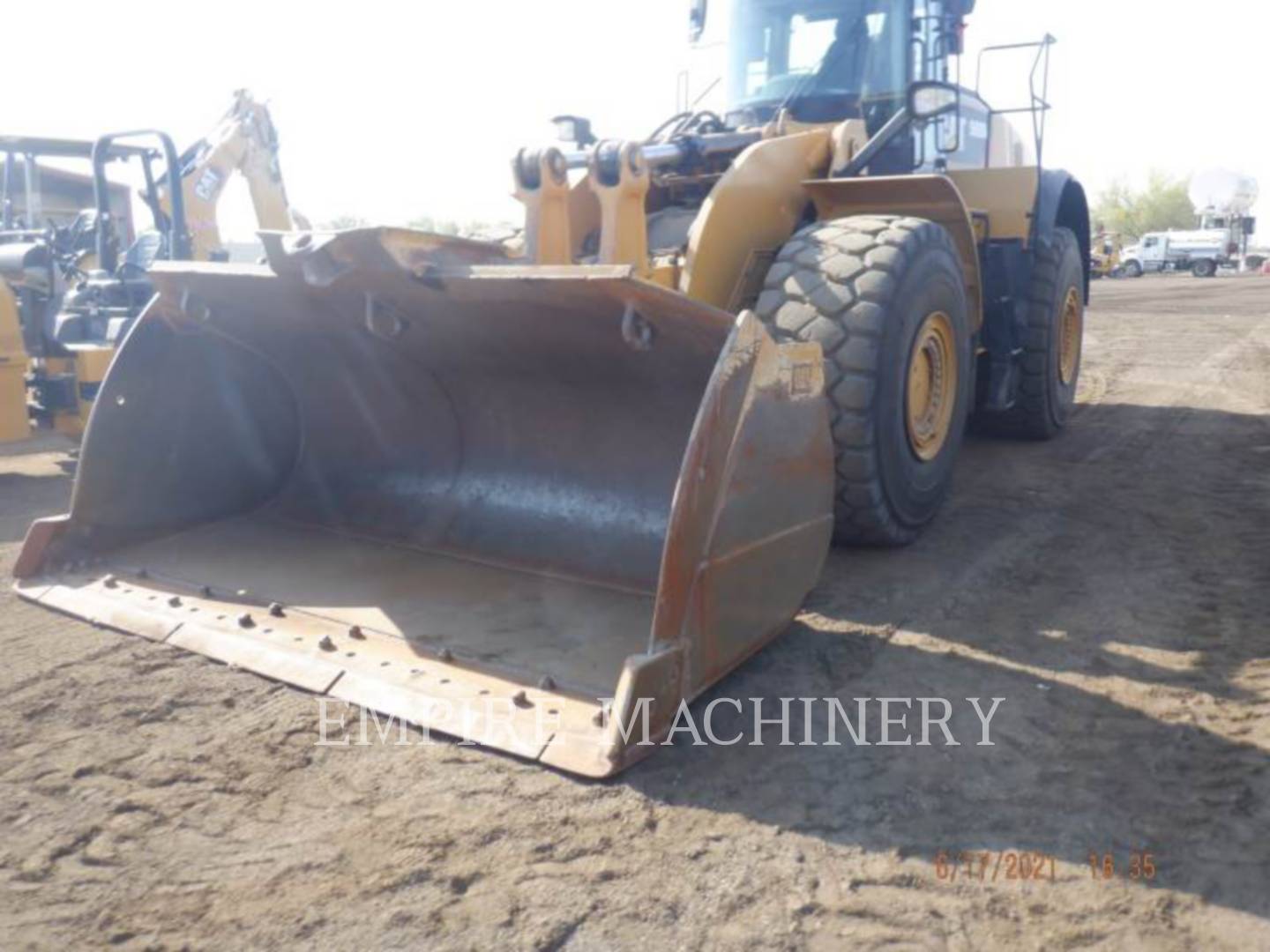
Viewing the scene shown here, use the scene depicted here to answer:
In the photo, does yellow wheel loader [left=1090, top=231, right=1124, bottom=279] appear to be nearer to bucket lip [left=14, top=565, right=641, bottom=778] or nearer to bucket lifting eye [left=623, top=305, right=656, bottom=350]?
bucket lifting eye [left=623, top=305, right=656, bottom=350]

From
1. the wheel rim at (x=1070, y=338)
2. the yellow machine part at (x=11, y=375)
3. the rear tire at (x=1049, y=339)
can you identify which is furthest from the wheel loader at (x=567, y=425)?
the yellow machine part at (x=11, y=375)

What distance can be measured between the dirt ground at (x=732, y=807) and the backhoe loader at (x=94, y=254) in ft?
14.0

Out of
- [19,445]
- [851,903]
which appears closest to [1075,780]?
[851,903]

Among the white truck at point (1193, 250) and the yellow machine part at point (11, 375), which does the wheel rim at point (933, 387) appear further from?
the white truck at point (1193, 250)

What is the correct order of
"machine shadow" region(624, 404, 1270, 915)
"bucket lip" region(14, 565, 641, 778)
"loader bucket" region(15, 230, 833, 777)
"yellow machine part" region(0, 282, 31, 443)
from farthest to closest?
"yellow machine part" region(0, 282, 31, 443), "loader bucket" region(15, 230, 833, 777), "bucket lip" region(14, 565, 641, 778), "machine shadow" region(624, 404, 1270, 915)

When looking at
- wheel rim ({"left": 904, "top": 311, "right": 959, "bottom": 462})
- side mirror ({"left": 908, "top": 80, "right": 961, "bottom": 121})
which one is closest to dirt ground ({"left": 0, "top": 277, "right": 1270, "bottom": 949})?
wheel rim ({"left": 904, "top": 311, "right": 959, "bottom": 462})

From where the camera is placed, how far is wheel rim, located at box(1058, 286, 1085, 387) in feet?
25.2

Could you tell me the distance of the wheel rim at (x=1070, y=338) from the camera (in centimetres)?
768

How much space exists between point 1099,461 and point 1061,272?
1213mm

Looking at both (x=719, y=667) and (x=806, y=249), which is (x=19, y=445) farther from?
(x=719, y=667)

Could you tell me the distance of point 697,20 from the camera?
616 centimetres

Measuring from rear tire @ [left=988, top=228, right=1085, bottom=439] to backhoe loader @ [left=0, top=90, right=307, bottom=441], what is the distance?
6.11m

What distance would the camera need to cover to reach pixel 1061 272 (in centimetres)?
705
